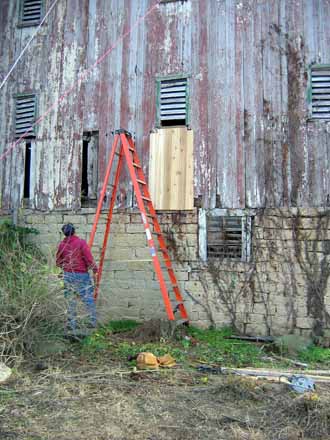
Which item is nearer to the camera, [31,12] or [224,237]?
[224,237]

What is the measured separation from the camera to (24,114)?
31.5 ft

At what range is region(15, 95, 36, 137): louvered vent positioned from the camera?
9508 millimetres

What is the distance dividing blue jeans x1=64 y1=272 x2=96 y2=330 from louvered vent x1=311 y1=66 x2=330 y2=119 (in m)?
4.78

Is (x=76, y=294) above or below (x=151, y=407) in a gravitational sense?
above

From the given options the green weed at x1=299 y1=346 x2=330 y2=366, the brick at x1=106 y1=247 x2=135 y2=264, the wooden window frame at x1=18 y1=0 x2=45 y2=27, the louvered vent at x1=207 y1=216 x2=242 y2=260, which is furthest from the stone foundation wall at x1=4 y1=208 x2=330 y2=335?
the wooden window frame at x1=18 y1=0 x2=45 y2=27

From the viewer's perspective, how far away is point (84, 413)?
4.50 meters

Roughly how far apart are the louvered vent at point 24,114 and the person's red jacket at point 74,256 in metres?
3.27

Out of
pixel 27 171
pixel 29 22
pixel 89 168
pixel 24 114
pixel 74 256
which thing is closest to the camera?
pixel 74 256

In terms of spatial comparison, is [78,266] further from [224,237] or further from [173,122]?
[173,122]

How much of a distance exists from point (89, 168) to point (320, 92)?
14.6ft

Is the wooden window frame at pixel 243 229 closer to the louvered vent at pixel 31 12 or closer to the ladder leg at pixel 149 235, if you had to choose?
the ladder leg at pixel 149 235

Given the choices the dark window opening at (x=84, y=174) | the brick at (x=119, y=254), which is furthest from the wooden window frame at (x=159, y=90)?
the brick at (x=119, y=254)

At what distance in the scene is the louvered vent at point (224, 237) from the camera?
8.08 metres

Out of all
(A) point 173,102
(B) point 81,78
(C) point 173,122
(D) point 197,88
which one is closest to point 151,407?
(C) point 173,122
